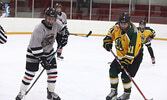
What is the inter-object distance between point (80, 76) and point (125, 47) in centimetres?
142

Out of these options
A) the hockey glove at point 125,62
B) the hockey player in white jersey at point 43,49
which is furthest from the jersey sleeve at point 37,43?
the hockey glove at point 125,62

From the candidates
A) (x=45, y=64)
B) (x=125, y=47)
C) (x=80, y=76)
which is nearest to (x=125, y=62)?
(x=125, y=47)

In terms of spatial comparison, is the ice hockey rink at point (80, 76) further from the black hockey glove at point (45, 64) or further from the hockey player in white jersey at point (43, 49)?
the black hockey glove at point (45, 64)

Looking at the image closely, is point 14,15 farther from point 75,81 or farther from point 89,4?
point 75,81

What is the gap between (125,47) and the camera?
2641 mm

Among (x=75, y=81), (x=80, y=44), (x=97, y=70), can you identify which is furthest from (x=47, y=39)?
(x=80, y=44)

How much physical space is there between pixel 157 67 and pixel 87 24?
4204mm

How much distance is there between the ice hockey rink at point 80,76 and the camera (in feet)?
10.2

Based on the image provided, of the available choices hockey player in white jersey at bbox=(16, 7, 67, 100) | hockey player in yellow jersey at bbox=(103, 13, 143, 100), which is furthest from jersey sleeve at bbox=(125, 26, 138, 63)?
hockey player in white jersey at bbox=(16, 7, 67, 100)

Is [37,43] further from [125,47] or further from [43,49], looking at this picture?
[125,47]

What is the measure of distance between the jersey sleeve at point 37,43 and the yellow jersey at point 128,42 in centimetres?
71

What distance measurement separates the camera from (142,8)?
30.0 ft

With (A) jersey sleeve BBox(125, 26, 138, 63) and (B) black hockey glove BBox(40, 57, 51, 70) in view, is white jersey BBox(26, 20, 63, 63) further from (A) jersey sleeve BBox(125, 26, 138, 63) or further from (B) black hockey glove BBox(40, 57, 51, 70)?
(A) jersey sleeve BBox(125, 26, 138, 63)

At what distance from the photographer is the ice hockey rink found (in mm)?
3119
